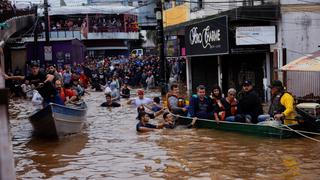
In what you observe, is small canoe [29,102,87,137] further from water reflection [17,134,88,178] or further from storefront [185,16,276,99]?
storefront [185,16,276,99]

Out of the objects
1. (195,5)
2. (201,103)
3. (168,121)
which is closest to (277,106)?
(201,103)

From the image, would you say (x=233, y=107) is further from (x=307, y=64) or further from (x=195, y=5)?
(x=195, y=5)

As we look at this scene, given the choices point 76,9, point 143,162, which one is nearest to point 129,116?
point 143,162

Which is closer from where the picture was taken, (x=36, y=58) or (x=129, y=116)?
(x=129, y=116)

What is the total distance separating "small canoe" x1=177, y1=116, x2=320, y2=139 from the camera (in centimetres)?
1319

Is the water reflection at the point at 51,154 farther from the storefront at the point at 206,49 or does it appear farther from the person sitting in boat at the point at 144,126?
the storefront at the point at 206,49

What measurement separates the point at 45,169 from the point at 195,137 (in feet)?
16.3

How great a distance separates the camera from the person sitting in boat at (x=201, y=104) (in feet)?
51.3

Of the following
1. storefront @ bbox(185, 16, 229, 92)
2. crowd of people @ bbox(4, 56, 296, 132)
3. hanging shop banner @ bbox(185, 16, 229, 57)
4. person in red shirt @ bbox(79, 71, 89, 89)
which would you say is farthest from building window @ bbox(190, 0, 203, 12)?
crowd of people @ bbox(4, 56, 296, 132)

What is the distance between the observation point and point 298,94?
20.8 meters

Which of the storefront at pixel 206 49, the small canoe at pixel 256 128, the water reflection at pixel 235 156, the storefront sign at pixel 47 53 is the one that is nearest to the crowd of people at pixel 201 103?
the small canoe at pixel 256 128

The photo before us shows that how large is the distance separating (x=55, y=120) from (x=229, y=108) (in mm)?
4641

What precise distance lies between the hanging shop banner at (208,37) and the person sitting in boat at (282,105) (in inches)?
373

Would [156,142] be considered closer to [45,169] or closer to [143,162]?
[143,162]
